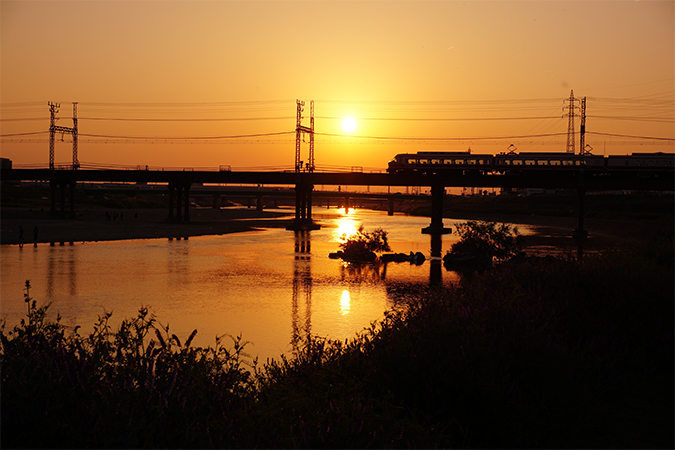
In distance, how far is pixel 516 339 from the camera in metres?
9.68

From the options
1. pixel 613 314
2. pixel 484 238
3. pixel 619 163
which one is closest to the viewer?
pixel 613 314

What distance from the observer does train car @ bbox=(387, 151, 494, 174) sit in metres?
76.9

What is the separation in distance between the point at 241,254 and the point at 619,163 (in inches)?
2099

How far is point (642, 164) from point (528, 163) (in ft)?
47.1

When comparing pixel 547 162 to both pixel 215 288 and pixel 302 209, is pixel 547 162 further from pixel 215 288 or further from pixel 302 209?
pixel 215 288

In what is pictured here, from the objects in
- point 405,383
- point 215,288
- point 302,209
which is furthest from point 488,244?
point 302,209

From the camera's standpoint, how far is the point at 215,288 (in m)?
29.0

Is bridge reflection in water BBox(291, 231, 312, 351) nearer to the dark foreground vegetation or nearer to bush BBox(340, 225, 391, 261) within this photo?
the dark foreground vegetation

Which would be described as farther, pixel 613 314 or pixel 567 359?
pixel 613 314

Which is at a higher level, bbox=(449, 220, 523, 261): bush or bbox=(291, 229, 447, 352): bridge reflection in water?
bbox=(449, 220, 523, 261): bush

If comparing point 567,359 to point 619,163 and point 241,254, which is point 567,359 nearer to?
point 241,254

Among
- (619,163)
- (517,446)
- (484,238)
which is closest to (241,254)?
(484,238)

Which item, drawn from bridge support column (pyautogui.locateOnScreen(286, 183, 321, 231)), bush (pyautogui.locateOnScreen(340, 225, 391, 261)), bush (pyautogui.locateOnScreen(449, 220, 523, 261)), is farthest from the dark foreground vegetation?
bridge support column (pyautogui.locateOnScreen(286, 183, 321, 231))

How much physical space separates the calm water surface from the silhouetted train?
1382 inches
